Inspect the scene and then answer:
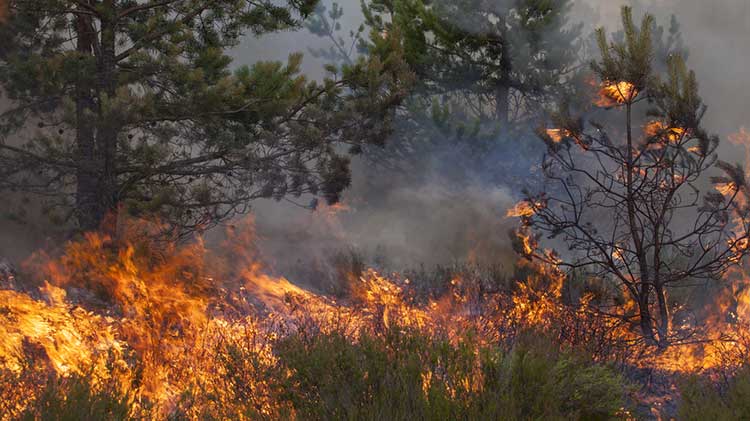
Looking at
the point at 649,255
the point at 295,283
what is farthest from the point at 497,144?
the point at 295,283

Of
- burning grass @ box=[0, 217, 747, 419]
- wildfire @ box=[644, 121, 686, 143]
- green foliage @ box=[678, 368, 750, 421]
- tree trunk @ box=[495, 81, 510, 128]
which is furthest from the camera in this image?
tree trunk @ box=[495, 81, 510, 128]

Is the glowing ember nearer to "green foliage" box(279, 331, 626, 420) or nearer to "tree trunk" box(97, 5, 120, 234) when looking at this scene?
"green foliage" box(279, 331, 626, 420)

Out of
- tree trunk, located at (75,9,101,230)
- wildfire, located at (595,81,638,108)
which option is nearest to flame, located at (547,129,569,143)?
wildfire, located at (595,81,638,108)

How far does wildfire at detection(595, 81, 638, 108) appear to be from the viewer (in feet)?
23.7

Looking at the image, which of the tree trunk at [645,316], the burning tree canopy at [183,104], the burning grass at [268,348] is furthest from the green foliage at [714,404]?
the burning tree canopy at [183,104]

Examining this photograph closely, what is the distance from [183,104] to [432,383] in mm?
5835

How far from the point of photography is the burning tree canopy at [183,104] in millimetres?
8141

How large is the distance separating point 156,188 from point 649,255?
28.5ft

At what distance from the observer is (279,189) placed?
905 cm

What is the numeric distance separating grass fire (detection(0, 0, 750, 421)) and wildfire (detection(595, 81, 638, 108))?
0.04 metres

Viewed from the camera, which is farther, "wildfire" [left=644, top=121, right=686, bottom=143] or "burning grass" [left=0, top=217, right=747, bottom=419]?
"wildfire" [left=644, top=121, right=686, bottom=143]

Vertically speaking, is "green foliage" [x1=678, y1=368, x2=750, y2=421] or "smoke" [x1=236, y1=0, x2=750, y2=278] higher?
"smoke" [x1=236, y1=0, x2=750, y2=278]

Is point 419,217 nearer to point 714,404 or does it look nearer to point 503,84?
point 503,84

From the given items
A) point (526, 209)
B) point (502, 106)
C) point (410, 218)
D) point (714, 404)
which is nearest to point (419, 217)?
point (410, 218)
